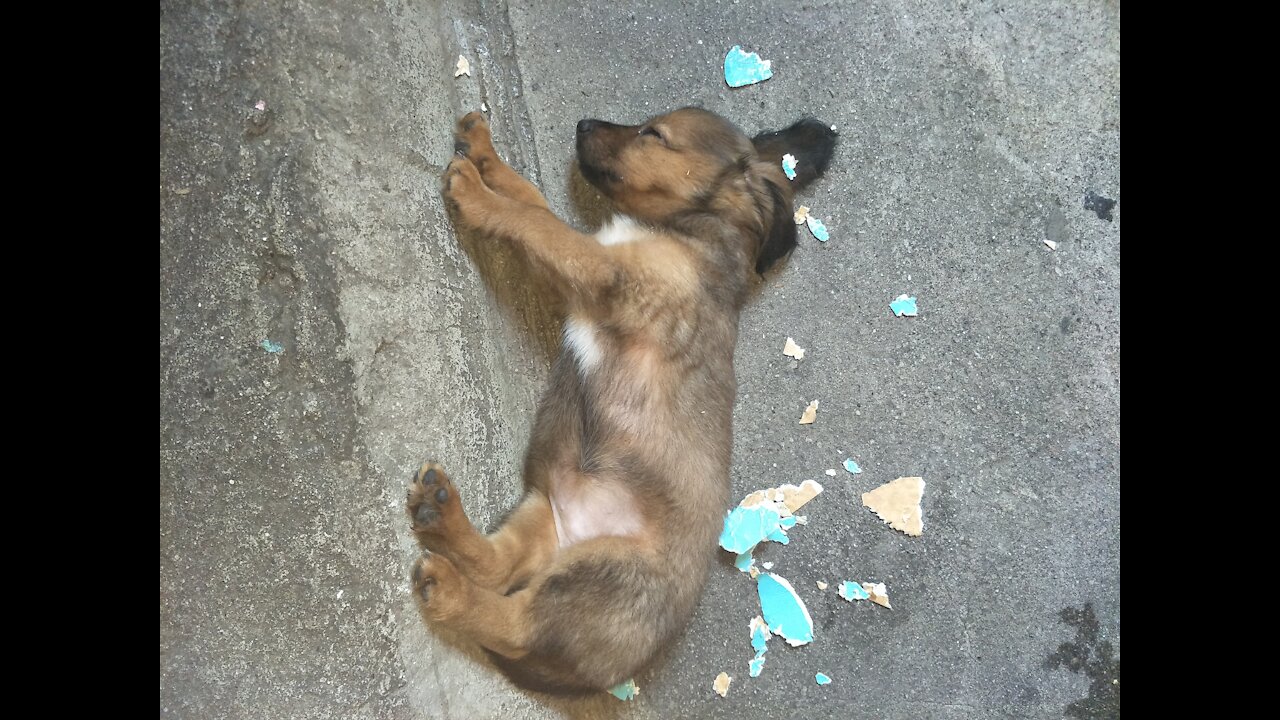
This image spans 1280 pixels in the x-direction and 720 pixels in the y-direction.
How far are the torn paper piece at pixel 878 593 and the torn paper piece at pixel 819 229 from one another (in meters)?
1.67

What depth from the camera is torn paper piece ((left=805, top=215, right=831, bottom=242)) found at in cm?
354

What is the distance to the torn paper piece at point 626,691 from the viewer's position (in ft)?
11.0

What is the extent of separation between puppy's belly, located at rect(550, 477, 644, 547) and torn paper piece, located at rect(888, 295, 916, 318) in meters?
1.64

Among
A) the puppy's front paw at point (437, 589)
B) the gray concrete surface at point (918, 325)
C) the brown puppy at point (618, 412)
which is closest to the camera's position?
the puppy's front paw at point (437, 589)

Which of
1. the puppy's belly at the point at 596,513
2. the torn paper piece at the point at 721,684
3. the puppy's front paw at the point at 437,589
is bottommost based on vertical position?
the torn paper piece at the point at 721,684

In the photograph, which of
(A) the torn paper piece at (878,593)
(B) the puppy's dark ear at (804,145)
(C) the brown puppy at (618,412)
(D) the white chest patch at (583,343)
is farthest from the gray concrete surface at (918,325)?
(C) the brown puppy at (618,412)

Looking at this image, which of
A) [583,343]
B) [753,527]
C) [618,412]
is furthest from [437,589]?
[753,527]

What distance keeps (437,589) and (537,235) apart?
4.28 ft

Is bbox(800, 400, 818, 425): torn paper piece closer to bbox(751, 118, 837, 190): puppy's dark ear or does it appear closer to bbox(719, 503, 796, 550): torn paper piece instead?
bbox(719, 503, 796, 550): torn paper piece

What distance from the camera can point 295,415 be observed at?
7.27ft

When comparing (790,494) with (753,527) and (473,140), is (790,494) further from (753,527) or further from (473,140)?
(473,140)

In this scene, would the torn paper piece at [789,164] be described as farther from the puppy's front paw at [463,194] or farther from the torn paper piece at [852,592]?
the torn paper piece at [852,592]

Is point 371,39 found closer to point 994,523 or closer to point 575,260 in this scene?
point 575,260
